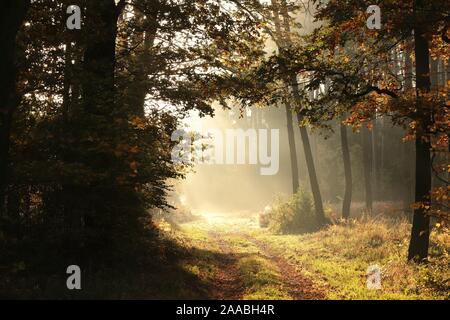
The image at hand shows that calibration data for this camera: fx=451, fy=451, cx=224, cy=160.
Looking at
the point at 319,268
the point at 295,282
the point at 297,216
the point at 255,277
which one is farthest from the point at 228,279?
the point at 297,216

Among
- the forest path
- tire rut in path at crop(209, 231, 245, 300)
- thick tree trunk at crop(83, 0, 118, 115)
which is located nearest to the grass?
the forest path

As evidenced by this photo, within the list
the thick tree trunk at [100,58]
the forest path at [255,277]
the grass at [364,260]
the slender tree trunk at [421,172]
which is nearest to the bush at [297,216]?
the grass at [364,260]

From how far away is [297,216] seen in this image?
23.8 metres

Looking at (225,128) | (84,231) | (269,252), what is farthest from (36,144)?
(225,128)

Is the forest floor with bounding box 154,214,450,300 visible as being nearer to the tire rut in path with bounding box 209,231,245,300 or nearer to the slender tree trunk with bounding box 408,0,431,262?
the tire rut in path with bounding box 209,231,245,300

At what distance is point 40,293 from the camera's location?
849 cm

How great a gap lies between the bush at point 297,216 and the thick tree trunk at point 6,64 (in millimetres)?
17288

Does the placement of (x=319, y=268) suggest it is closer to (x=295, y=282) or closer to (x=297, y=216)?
(x=295, y=282)

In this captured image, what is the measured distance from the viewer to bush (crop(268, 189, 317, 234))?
77.4ft

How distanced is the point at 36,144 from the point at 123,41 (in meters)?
6.03

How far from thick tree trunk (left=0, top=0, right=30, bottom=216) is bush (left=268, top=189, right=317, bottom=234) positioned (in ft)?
56.7

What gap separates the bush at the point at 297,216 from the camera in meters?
23.6

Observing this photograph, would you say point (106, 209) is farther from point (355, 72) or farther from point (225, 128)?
point (225, 128)

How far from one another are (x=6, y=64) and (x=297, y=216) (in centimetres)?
1824
